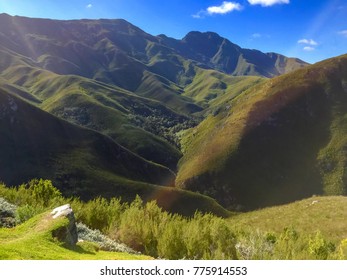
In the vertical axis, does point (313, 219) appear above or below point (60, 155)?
→ above

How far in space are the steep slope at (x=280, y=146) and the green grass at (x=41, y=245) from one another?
109 metres

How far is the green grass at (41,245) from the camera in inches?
603

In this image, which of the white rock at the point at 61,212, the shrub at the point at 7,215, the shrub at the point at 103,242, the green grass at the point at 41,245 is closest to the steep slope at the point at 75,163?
the shrub at the point at 7,215

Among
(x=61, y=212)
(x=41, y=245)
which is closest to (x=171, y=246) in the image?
(x=61, y=212)

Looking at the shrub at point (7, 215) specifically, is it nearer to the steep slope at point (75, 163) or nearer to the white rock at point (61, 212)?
the white rock at point (61, 212)

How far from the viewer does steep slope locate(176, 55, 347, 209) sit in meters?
130

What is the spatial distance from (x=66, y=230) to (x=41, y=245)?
9.06ft

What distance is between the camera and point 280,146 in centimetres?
14875

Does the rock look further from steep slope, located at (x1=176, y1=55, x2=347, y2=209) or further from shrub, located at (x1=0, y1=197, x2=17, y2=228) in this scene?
steep slope, located at (x1=176, y1=55, x2=347, y2=209)

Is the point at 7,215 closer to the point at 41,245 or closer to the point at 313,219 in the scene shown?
the point at 41,245

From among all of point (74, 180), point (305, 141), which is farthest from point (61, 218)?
point (305, 141)

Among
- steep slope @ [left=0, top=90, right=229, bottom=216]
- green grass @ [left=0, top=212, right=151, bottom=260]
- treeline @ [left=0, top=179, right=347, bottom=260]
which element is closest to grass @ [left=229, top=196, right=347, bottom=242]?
treeline @ [left=0, top=179, right=347, bottom=260]

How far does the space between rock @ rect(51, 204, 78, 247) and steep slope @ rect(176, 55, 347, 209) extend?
108453 mm
